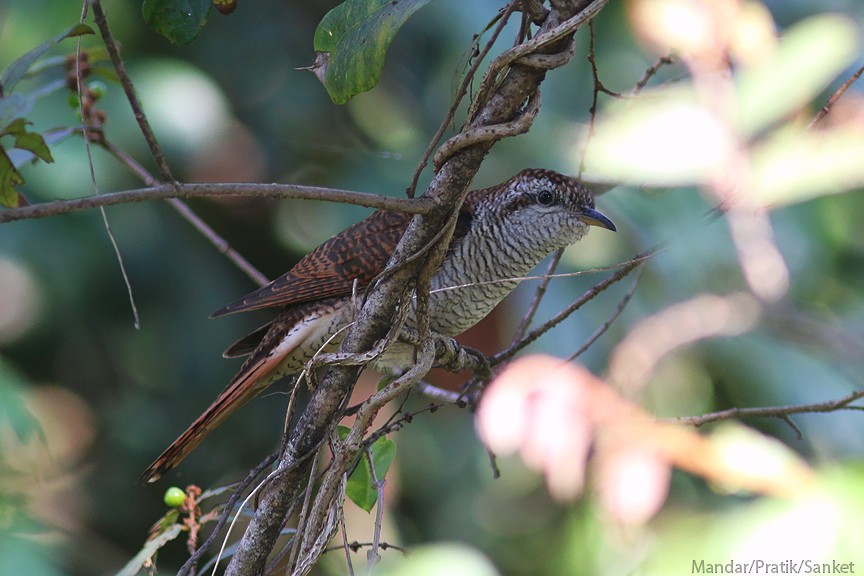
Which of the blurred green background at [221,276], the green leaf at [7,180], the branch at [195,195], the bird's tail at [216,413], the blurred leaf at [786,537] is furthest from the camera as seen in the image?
the blurred green background at [221,276]

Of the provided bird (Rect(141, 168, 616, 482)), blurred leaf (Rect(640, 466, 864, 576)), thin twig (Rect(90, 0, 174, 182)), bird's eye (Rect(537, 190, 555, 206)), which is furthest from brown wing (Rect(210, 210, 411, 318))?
blurred leaf (Rect(640, 466, 864, 576))

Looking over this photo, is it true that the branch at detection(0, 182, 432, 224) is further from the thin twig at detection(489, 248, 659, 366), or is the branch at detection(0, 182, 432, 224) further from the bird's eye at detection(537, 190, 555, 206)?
the bird's eye at detection(537, 190, 555, 206)

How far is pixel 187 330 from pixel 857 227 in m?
3.40

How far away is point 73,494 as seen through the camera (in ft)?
15.9

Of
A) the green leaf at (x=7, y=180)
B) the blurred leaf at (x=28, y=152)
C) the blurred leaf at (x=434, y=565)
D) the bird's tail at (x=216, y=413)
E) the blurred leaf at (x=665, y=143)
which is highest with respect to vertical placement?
the blurred leaf at (x=28, y=152)

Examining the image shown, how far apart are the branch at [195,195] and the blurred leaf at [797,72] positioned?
80 cm

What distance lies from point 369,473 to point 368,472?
14 mm

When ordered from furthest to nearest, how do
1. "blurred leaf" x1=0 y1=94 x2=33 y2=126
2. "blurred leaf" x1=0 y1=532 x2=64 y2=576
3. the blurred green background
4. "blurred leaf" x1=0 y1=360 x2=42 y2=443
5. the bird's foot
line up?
the blurred green background
"blurred leaf" x1=0 y1=360 x2=42 y2=443
"blurred leaf" x1=0 y1=532 x2=64 y2=576
the bird's foot
"blurred leaf" x1=0 y1=94 x2=33 y2=126

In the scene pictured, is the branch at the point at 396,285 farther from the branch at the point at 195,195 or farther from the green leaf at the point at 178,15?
the green leaf at the point at 178,15

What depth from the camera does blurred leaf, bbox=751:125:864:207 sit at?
1782 mm

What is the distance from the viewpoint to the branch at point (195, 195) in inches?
50.6

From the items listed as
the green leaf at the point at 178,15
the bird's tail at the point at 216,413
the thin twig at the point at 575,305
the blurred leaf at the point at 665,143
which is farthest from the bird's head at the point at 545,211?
the green leaf at the point at 178,15

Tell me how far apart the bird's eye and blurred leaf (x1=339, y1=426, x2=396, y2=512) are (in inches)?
47.1

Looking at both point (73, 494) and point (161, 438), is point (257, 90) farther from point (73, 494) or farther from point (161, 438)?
point (73, 494)
